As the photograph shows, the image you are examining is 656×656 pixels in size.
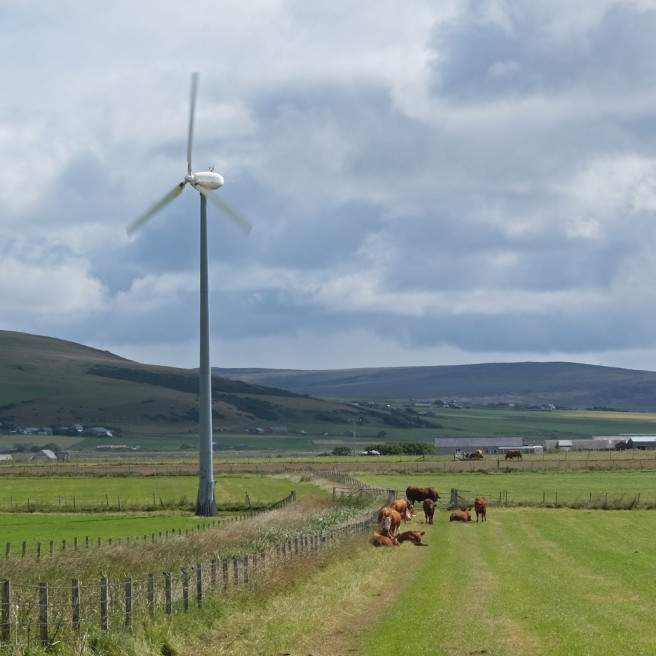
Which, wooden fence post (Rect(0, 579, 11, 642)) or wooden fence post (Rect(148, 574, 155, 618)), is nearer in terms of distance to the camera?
wooden fence post (Rect(0, 579, 11, 642))

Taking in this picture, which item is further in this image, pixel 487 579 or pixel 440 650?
pixel 487 579

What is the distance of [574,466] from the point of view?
107562 mm

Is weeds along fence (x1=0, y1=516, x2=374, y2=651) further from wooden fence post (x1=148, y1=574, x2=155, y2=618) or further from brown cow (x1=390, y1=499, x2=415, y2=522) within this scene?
brown cow (x1=390, y1=499, x2=415, y2=522)

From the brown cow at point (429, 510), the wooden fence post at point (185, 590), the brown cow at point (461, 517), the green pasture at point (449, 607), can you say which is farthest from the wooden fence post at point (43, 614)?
the brown cow at point (461, 517)

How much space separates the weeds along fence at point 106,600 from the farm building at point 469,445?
146632 mm

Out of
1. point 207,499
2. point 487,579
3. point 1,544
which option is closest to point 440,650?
point 487,579

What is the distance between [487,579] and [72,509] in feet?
140

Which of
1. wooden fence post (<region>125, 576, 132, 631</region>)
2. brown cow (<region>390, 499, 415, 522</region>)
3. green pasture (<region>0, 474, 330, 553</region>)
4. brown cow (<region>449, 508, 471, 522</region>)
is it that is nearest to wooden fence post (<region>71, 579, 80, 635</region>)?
wooden fence post (<region>125, 576, 132, 631</region>)

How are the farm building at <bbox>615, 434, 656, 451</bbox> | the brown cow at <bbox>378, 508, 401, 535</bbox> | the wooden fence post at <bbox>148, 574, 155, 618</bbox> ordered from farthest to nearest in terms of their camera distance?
the farm building at <bbox>615, 434, 656, 451</bbox> → the brown cow at <bbox>378, 508, 401, 535</bbox> → the wooden fence post at <bbox>148, 574, 155, 618</bbox>

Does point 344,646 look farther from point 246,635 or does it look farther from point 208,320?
point 208,320

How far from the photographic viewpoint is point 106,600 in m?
20.7

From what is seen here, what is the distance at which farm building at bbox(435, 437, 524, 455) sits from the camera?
175475 millimetres

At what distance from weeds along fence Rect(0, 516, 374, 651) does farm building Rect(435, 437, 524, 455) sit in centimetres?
14663

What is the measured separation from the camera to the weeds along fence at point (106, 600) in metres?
19.6
